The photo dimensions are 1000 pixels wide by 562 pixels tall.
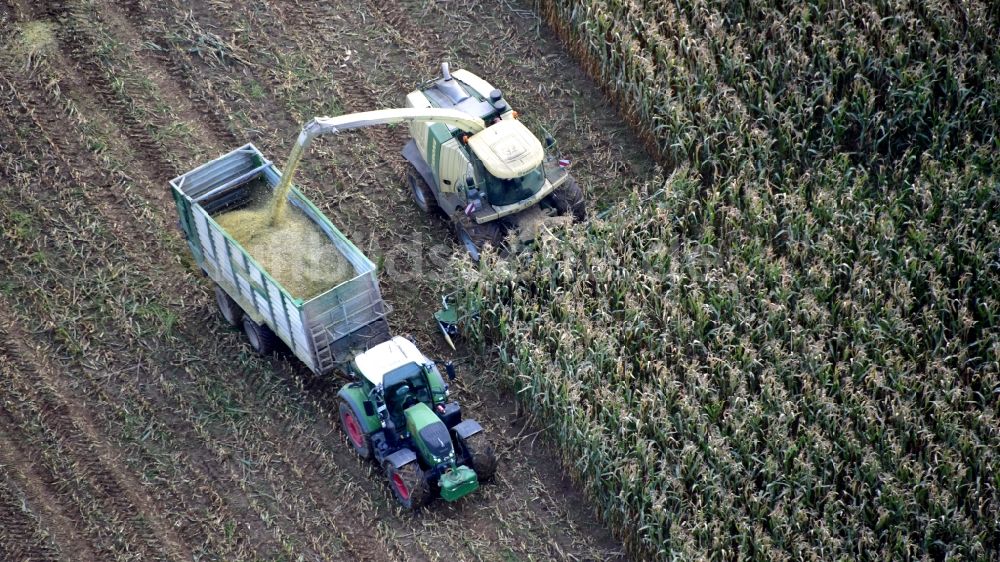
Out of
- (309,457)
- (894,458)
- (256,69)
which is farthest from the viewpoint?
(256,69)

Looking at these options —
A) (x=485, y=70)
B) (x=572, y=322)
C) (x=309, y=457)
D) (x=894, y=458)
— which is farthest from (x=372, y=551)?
(x=485, y=70)

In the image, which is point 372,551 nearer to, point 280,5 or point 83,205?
point 83,205

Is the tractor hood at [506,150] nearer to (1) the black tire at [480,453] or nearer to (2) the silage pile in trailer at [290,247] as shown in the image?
(2) the silage pile in trailer at [290,247]

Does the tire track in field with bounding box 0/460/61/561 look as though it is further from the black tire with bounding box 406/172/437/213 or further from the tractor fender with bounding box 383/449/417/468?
the black tire with bounding box 406/172/437/213

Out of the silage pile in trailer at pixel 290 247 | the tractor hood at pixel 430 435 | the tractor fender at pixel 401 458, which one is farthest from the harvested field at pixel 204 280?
the silage pile in trailer at pixel 290 247

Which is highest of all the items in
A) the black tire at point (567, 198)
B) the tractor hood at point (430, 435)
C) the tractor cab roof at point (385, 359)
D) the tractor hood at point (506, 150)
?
the tractor hood at point (506, 150)
